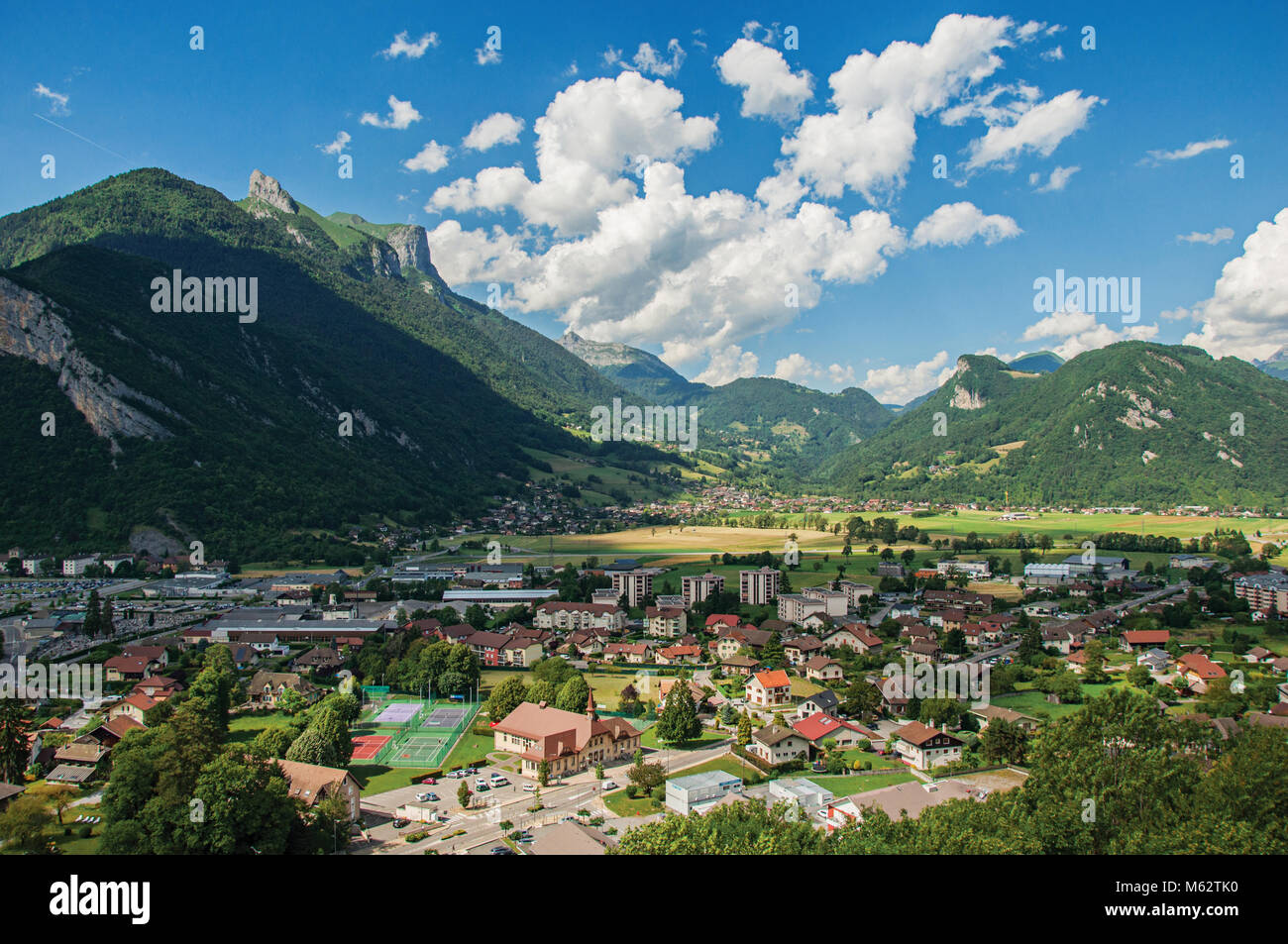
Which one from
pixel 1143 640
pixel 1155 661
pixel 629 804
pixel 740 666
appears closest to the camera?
pixel 629 804

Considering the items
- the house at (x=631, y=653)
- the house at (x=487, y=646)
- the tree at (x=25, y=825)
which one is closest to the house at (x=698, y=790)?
the tree at (x=25, y=825)

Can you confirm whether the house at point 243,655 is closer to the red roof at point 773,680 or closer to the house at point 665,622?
the house at point 665,622

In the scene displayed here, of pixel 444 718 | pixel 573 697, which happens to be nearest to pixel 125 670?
pixel 444 718

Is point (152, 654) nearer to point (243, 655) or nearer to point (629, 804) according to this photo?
point (243, 655)

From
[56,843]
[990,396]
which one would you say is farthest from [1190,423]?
[56,843]
